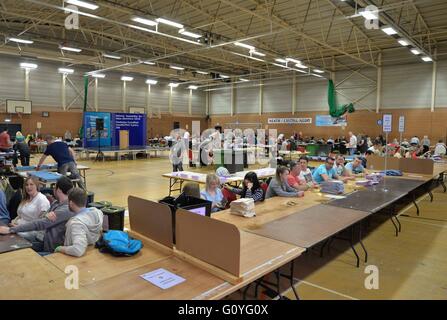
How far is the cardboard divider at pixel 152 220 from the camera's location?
8.13 ft

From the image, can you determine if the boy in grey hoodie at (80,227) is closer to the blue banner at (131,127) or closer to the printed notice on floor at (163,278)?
the printed notice on floor at (163,278)

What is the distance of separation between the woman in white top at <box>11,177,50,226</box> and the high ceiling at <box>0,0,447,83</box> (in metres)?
6.69

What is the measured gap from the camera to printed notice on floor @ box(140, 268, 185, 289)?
1.91 meters

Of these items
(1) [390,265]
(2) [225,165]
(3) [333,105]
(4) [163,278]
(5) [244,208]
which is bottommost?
(1) [390,265]

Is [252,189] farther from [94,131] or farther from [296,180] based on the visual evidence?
[94,131]

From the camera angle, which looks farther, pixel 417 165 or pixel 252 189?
pixel 417 165

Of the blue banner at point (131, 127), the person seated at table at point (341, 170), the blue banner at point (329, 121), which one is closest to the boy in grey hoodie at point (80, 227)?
the person seated at table at point (341, 170)

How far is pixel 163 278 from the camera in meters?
1.99

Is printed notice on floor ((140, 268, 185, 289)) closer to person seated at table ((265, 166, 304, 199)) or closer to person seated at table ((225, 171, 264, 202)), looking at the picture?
person seated at table ((225, 171, 264, 202))

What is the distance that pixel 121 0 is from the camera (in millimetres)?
10672

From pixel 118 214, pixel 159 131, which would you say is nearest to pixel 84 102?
pixel 159 131

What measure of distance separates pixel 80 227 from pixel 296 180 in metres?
3.46

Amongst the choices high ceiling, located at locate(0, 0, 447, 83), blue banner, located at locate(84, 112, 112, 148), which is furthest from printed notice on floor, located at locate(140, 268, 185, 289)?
blue banner, located at locate(84, 112, 112, 148)

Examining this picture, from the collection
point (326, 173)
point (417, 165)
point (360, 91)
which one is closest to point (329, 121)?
point (360, 91)
